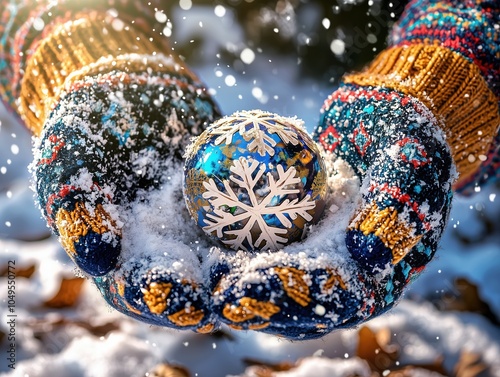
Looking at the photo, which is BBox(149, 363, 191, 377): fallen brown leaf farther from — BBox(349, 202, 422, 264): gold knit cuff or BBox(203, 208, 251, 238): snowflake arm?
BBox(349, 202, 422, 264): gold knit cuff

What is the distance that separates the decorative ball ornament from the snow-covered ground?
2.10ft

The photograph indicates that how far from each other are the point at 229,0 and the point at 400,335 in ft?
3.42

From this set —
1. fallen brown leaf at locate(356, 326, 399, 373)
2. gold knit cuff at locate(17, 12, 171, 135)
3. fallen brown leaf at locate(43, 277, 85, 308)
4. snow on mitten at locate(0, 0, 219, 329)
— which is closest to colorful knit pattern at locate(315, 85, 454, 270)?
snow on mitten at locate(0, 0, 219, 329)

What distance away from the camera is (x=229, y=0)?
155cm

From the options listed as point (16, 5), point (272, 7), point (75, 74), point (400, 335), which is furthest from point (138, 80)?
point (400, 335)

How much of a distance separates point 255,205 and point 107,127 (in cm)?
27

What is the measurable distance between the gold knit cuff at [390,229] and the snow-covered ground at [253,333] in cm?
63

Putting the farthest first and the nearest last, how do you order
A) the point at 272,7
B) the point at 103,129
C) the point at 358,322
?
the point at 272,7
the point at 103,129
the point at 358,322

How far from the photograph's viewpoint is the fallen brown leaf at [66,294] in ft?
4.93

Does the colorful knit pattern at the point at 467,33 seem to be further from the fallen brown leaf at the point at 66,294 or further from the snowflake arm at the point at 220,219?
the fallen brown leaf at the point at 66,294

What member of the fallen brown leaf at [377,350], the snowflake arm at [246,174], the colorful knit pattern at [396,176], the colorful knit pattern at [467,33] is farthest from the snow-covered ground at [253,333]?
the snowflake arm at [246,174]

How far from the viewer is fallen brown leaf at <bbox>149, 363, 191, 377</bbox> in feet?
4.18

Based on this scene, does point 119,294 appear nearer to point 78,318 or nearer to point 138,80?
point 138,80

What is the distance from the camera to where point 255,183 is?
0.66 metres
